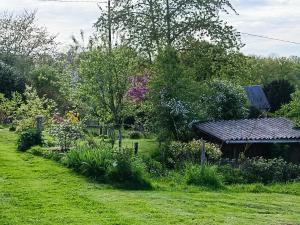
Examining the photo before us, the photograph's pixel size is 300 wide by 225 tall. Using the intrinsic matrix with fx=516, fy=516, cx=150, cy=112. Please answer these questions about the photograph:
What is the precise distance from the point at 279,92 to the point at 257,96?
249 centimetres

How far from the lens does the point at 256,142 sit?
21.9m

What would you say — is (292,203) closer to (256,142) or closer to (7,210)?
(7,210)

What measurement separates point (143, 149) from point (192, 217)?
45.3 feet

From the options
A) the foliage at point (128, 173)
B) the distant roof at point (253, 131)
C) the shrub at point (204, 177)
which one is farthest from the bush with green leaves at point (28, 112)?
the shrub at point (204, 177)

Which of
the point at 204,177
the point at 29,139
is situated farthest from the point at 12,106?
the point at 204,177

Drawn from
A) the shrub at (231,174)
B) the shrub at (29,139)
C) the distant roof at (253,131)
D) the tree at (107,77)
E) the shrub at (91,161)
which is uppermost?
the tree at (107,77)

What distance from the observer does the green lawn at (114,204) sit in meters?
9.55

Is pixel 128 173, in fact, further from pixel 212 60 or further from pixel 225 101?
pixel 212 60

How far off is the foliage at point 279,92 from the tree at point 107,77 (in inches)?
1203

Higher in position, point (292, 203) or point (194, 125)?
point (194, 125)

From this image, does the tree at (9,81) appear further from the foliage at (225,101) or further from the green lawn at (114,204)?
the green lawn at (114,204)

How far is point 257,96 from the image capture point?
52.2 metres

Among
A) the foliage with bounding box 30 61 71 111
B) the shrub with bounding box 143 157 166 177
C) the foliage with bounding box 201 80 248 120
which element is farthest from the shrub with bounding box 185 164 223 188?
the foliage with bounding box 30 61 71 111

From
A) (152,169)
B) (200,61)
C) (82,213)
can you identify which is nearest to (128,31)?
(200,61)
